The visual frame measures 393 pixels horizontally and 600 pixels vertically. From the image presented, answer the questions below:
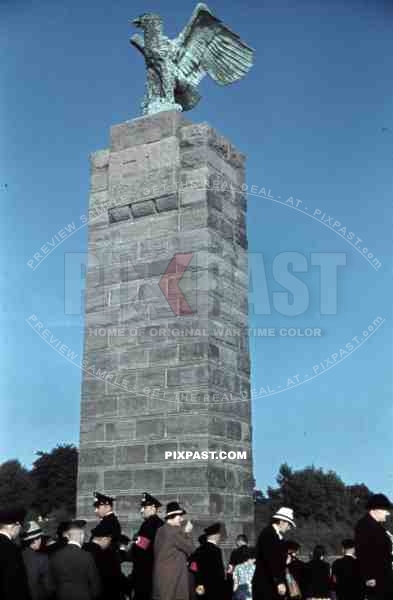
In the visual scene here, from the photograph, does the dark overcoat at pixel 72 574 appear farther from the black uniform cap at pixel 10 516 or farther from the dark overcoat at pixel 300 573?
the dark overcoat at pixel 300 573

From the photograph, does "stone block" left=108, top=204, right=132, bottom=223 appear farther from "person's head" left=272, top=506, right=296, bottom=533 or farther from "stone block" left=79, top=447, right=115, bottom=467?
"person's head" left=272, top=506, right=296, bottom=533

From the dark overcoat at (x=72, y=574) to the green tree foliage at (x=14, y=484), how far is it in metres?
55.6

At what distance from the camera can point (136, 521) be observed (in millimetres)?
9984

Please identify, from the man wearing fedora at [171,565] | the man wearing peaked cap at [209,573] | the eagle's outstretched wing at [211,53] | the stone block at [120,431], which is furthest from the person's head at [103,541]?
the eagle's outstretched wing at [211,53]

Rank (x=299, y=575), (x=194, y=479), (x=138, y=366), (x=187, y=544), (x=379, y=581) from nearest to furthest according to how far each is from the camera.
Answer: (x=379, y=581) < (x=187, y=544) < (x=299, y=575) < (x=194, y=479) < (x=138, y=366)

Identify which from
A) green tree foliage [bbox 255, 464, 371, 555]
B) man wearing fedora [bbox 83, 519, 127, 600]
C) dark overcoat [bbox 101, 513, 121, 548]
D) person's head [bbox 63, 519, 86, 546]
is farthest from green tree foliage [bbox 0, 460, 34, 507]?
person's head [bbox 63, 519, 86, 546]

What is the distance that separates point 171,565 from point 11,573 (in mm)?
2567

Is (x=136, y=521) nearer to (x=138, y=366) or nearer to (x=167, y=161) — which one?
(x=138, y=366)

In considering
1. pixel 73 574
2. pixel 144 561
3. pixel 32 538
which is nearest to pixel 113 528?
pixel 144 561

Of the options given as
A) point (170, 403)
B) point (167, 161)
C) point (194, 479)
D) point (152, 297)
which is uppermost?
point (167, 161)

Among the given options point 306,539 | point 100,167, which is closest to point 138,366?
point 100,167

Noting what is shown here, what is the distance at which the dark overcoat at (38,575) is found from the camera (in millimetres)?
6273

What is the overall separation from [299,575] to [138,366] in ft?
12.3

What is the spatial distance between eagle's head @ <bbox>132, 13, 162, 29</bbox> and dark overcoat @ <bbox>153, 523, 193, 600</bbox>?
8402 mm
